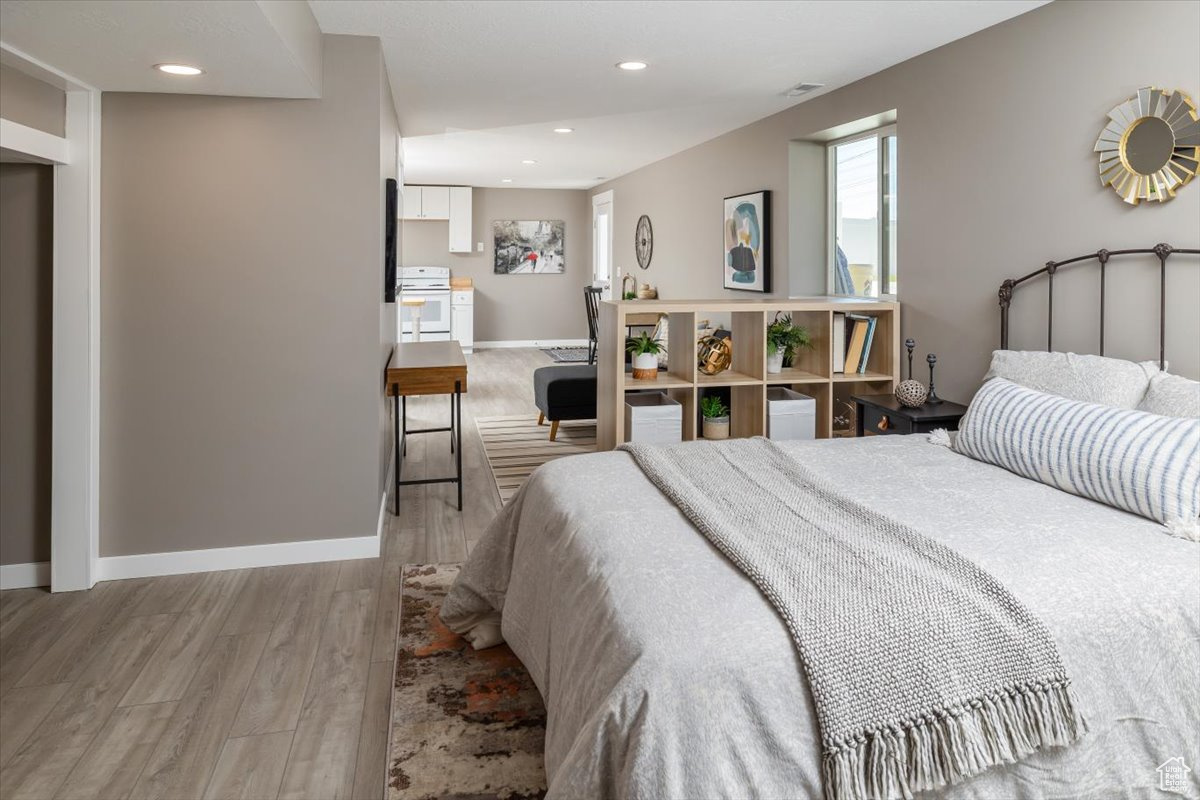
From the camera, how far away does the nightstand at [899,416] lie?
3465 mm

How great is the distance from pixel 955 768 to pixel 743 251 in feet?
16.4

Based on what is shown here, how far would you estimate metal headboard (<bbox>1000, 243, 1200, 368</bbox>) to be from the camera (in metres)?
2.73

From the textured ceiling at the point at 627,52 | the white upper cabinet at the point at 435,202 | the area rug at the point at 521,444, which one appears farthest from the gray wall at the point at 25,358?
the white upper cabinet at the point at 435,202

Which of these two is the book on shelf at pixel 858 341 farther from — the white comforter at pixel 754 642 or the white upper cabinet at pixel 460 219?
the white upper cabinet at pixel 460 219

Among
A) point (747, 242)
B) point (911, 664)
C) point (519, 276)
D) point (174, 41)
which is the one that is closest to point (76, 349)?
point (174, 41)

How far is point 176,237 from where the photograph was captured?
335cm

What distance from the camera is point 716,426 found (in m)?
4.30

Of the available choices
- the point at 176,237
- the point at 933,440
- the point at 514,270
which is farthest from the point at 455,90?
the point at 514,270

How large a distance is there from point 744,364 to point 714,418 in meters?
0.33

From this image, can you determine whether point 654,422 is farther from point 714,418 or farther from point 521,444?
point 521,444

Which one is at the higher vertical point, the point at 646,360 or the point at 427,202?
the point at 427,202

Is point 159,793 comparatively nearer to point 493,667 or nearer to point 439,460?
point 493,667

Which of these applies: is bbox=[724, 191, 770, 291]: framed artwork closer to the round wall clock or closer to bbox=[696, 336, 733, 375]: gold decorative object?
bbox=[696, 336, 733, 375]: gold decorative object

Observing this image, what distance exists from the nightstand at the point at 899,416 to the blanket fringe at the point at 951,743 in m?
2.03
